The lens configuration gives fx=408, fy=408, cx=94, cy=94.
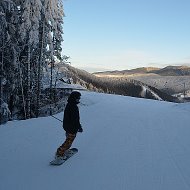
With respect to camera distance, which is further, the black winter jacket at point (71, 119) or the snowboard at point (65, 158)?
the black winter jacket at point (71, 119)

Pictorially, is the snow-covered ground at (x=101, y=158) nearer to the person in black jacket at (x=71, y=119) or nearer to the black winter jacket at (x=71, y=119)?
the person in black jacket at (x=71, y=119)

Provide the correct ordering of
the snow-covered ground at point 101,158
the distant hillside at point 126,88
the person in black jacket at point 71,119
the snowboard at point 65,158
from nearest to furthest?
1. the snow-covered ground at point 101,158
2. the snowboard at point 65,158
3. the person in black jacket at point 71,119
4. the distant hillside at point 126,88

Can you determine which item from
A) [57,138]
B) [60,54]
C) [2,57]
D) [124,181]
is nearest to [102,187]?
[124,181]

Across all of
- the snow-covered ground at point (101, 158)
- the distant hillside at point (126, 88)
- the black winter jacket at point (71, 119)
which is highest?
the black winter jacket at point (71, 119)

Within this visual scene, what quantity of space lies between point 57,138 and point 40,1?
16.7 metres

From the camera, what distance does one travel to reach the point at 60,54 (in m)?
42.0

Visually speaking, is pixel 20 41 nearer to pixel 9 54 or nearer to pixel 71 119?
pixel 9 54

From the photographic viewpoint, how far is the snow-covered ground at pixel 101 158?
7.79m

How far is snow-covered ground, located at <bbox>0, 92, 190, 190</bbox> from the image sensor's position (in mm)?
7789

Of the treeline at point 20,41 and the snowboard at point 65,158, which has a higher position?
the treeline at point 20,41

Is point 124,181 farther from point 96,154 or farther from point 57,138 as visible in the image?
point 57,138

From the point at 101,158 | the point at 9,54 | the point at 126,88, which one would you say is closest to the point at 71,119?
the point at 101,158

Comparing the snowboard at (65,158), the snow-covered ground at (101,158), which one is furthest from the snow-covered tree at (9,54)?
the snowboard at (65,158)

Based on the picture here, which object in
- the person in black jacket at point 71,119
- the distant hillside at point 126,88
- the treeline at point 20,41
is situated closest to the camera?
the person in black jacket at point 71,119
